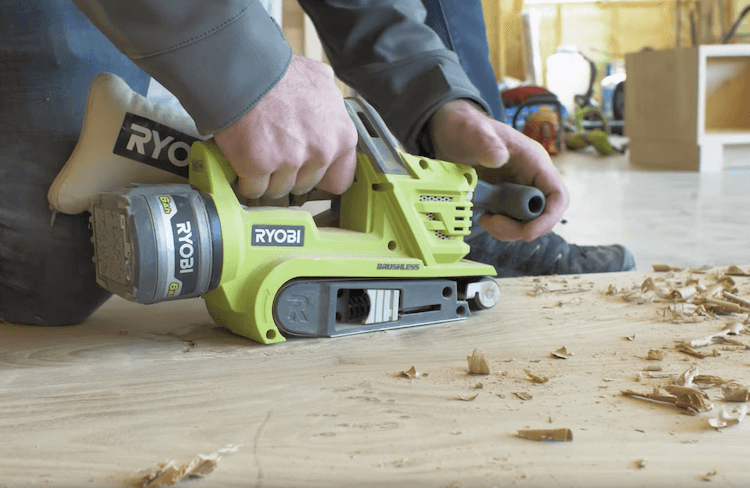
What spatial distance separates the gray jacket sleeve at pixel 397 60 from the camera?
1512 millimetres

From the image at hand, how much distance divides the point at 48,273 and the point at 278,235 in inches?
19.8

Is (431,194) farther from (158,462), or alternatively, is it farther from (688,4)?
(688,4)

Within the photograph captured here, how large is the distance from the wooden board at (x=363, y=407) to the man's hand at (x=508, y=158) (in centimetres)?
20

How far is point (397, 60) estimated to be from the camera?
1.57 metres

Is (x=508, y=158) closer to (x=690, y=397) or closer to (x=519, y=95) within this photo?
(x=690, y=397)

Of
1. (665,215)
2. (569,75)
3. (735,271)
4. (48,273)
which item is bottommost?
(665,215)

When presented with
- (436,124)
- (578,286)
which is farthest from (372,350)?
(578,286)

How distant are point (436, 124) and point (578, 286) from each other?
509mm

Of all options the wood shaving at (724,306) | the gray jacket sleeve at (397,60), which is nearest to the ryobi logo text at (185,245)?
the gray jacket sleeve at (397,60)

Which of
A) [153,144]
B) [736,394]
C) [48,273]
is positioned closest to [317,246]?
[153,144]

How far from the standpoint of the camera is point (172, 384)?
3.27 ft

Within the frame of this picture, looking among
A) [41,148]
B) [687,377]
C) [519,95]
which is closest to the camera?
[687,377]

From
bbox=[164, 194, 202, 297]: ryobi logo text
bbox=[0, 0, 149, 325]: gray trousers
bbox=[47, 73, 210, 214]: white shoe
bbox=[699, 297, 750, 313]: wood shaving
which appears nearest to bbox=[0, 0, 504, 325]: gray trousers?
bbox=[0, 0, 149, 325]: gray trousers

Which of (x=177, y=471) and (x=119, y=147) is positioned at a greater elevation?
(x=119, y=147)
